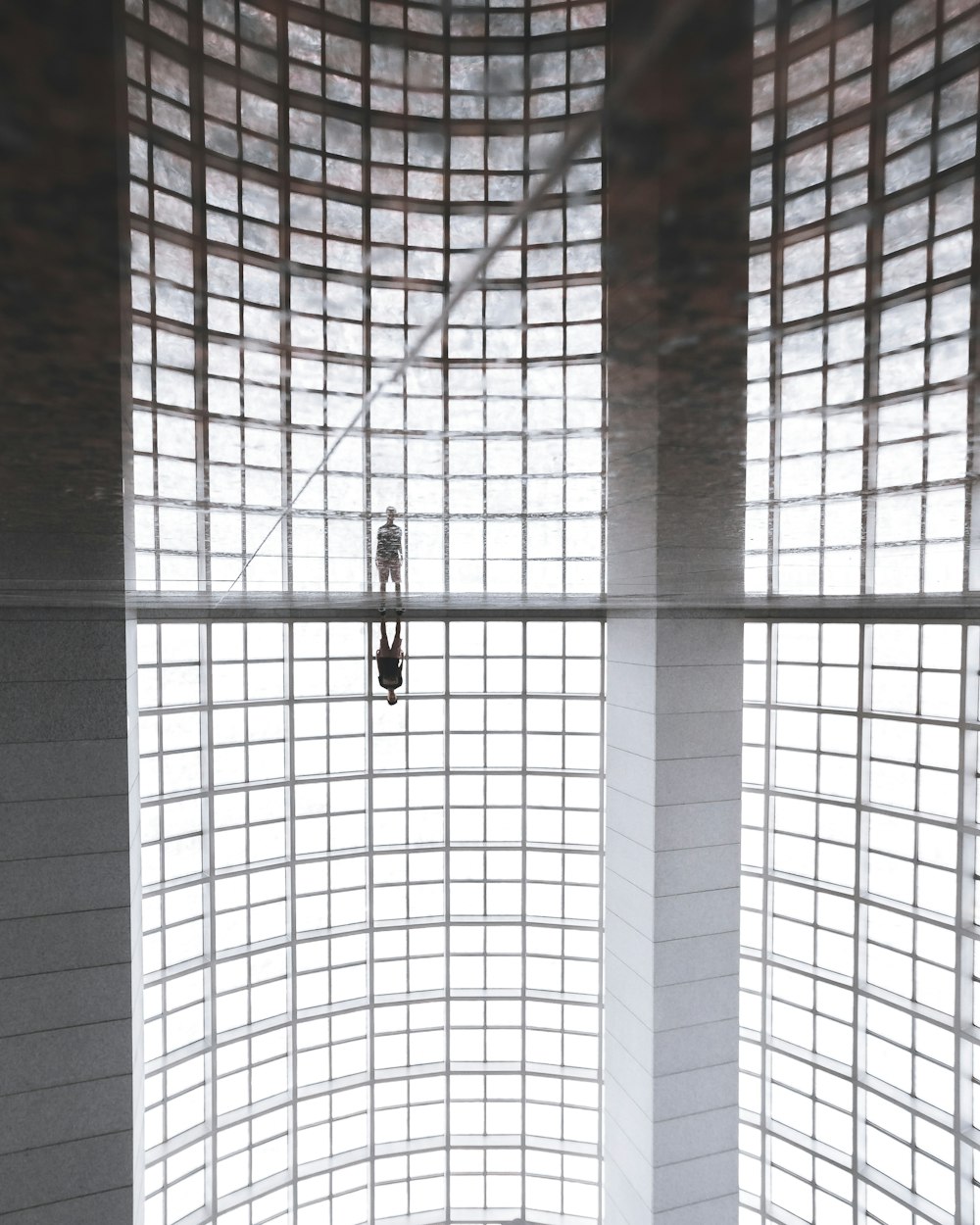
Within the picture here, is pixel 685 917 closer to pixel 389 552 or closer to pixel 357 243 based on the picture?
pixel 389 552

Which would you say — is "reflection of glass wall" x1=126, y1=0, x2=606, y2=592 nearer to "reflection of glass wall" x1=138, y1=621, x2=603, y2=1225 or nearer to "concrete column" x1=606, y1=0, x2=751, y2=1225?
"concrete column" x1=606, y1=0, x2=751, y2=1225

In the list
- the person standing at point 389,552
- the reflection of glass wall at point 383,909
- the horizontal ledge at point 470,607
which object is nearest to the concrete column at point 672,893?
the horizontal ledge at point 470,607

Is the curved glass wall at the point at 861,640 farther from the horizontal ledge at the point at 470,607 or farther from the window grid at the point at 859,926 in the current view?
the horizontal ledge at the point at 470,607

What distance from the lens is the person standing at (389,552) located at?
5905 mm

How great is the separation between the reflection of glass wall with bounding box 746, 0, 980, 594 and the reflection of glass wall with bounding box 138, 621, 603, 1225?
46.1 ft

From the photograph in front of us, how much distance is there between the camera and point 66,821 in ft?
34.4

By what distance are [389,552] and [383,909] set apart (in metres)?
13.2

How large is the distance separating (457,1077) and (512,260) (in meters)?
19.8

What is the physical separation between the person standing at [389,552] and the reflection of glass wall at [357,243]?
5.00 feet

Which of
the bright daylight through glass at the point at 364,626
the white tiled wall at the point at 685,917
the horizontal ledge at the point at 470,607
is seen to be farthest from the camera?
the white tiled wall at the point at 685,917

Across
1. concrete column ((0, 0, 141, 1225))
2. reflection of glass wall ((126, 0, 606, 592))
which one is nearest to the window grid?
concrete column ((0, 0, 141, 1225))

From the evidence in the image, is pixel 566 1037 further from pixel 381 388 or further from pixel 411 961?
pixel 381 388

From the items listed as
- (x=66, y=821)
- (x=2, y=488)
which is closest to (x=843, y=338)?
(x=2, y=488)

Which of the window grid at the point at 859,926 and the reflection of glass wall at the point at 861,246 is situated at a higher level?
the reflection of glass wall at the point at 861,246
